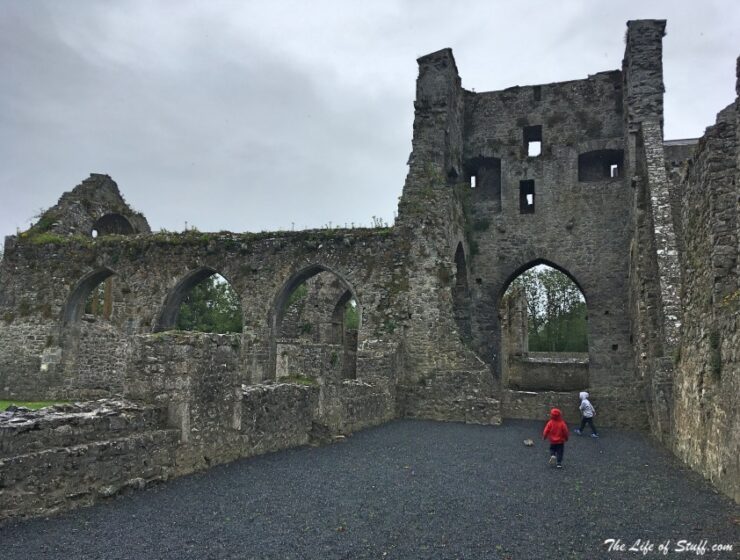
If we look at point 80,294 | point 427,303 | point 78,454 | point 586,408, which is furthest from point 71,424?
point 80,294

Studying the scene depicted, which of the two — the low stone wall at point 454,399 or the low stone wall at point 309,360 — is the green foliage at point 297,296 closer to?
the low stone wall at point 454,399

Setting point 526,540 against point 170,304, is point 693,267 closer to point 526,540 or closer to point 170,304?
point 526,540

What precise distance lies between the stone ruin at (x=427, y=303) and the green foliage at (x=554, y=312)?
14427mm

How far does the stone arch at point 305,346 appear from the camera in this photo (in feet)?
31.5

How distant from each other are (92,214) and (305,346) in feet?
42.3

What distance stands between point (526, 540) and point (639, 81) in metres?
16.0

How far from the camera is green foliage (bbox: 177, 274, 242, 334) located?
32.7 metres

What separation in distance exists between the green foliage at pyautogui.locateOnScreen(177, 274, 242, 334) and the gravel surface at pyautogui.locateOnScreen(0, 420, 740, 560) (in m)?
25.1

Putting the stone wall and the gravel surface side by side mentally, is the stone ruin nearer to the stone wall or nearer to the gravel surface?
the stone wall

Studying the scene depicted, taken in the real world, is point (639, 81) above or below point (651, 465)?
above

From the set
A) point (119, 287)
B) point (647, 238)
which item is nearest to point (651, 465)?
point (647, 238)

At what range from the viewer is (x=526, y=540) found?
15.1 feet

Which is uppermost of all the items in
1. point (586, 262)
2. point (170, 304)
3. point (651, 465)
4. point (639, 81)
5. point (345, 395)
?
point (639, 81)

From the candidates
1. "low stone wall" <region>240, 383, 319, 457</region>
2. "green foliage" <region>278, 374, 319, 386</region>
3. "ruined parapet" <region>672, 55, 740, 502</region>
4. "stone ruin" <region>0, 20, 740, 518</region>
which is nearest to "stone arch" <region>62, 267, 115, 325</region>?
"stone ruin" <region>0, 20, 740, 518</region>
